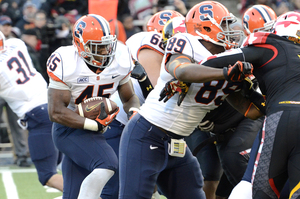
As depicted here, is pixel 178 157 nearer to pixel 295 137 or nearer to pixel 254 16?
pixel 295 137

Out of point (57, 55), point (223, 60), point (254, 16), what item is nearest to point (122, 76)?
point (57, 55)

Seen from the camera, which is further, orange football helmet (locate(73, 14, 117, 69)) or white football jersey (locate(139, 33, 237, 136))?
orange football helmet (locate(73, 14, 117, 69))

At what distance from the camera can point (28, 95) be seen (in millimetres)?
4789

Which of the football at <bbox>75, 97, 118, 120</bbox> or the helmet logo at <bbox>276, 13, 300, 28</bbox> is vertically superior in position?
the helmet logo at <bbox>276, 13, 300, 28</bbox>

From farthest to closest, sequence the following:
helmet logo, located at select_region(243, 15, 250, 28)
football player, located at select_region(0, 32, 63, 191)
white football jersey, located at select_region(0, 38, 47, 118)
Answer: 1. helmet logo, located at select_region(243, 15, 250, 28)
2. white football jersey, located at select_region(0, 38, 47, 118)
3. football player, located at select_region(0, 32, 63, 191)

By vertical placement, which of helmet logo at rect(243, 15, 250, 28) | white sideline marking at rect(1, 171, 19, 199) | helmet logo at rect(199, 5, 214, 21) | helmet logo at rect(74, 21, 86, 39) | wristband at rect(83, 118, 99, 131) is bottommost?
white sideline marking at rect(1, 171, 19, 199)

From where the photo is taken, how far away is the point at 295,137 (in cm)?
246

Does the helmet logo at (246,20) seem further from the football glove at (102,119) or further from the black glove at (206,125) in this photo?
the football glove at (102,119)

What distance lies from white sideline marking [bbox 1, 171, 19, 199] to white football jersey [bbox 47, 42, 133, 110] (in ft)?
7.14

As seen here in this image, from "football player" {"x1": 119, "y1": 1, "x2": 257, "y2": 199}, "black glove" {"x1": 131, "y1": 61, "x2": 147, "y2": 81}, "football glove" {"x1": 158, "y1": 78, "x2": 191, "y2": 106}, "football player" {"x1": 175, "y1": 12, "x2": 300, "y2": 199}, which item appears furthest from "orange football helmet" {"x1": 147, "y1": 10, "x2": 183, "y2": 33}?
"football player" {"x1": 175, "y1": 12, "x2": 300, "y2": 199}

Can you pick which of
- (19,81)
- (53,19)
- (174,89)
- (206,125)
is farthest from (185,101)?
(53,19)

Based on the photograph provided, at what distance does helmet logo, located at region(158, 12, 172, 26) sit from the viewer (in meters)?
4.82

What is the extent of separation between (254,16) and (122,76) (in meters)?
2.03

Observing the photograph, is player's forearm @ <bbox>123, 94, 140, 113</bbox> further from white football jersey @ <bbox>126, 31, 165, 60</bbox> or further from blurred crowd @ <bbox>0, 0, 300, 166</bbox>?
blurred crowd @ <bbox>0, 0, 300, 166</bbox>
